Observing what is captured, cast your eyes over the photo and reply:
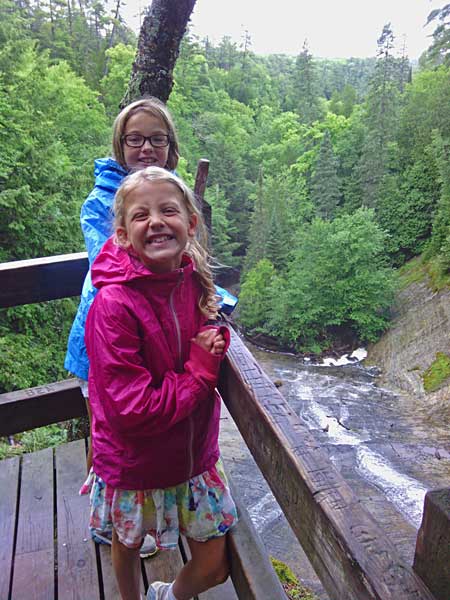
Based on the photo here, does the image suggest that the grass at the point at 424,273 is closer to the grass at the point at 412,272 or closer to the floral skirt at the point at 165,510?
the grass at the point at 412,272

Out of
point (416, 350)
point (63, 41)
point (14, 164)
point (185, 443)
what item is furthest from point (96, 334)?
point (63, 41)

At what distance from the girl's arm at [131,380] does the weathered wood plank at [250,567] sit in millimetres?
530

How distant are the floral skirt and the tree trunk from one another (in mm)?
2200

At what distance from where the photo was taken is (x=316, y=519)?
3.06ft

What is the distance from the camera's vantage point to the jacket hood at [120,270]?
1.25 meters

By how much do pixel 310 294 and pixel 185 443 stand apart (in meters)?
24.7

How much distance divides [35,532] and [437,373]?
59.7 ft

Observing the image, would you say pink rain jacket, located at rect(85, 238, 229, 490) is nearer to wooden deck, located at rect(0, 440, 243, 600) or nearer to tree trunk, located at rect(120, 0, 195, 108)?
wooden deck, located at rect(0, 440, 243, 600)

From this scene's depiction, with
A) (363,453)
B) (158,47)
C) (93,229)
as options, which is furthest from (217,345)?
(363,453)

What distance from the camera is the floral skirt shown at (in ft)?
4.44

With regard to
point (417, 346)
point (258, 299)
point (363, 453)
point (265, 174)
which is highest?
point (265, 174)

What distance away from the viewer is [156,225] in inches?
50.4

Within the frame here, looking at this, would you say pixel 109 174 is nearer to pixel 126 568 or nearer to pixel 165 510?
pixel 165 510

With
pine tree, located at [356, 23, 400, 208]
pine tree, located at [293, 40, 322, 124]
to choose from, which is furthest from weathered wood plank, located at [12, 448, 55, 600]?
pine tree, located at [293, 40, 322, 124]
